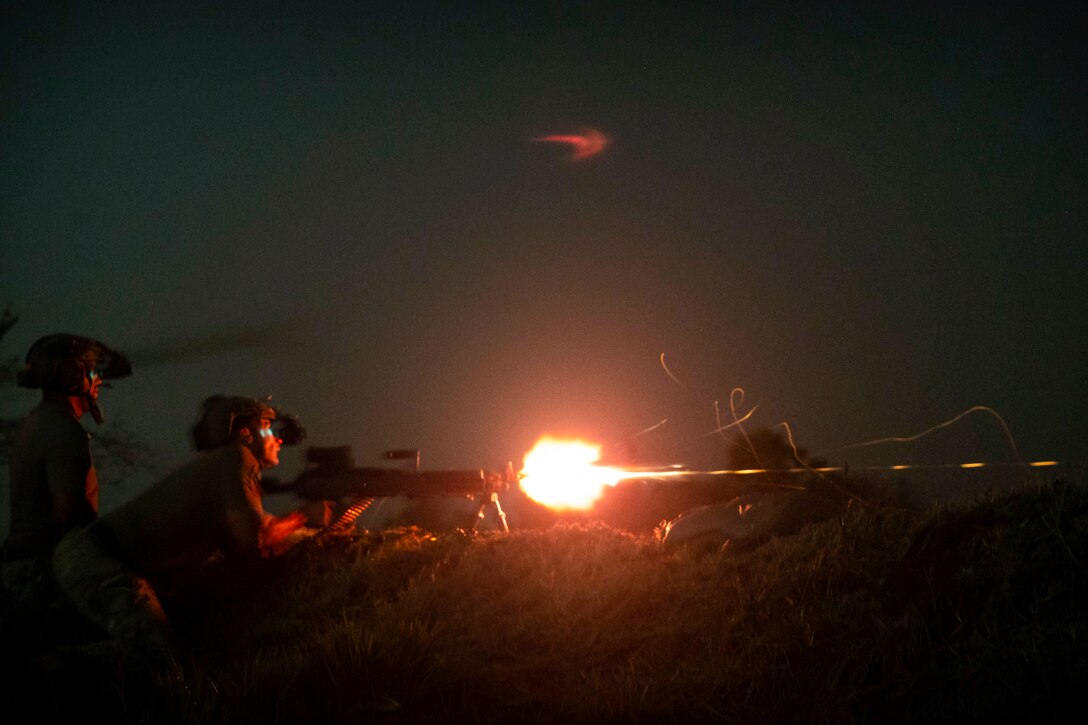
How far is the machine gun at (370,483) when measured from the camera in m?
8.75

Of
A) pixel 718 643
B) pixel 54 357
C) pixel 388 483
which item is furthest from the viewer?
pixel 388 483

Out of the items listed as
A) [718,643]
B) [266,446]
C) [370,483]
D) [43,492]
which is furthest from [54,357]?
[718,643]

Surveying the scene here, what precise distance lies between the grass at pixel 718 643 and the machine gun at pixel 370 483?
2.16m

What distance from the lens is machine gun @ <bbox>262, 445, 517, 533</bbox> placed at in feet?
28.7

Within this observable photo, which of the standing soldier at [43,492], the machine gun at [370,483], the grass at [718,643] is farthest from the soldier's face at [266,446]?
the grass at [718,643]

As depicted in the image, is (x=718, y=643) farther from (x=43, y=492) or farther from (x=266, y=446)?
(x=43, y=492)

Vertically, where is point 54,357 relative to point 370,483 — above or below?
above

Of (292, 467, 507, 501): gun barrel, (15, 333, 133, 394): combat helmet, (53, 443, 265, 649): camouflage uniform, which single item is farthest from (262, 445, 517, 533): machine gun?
(15, 333, 133, 394): combat helmet

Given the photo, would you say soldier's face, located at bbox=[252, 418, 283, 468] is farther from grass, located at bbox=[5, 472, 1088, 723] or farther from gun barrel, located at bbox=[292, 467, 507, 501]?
grass, located at bbox=[5, 472, 1088, 723]

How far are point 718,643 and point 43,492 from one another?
20.7ft

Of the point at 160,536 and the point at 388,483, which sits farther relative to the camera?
the point at 388,483

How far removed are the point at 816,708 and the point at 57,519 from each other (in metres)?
6.77

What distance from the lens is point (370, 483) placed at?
29.3 ft

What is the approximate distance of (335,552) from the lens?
27.6 feet
